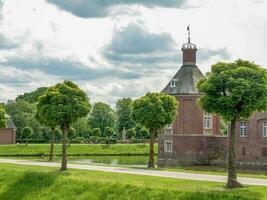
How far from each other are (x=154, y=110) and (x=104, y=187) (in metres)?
15.3

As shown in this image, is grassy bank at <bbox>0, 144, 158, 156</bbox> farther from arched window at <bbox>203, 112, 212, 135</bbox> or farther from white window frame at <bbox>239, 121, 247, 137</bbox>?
white window frame at <bbox>239, 121, 247, 137</bbox>

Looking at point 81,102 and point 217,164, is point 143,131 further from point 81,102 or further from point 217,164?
point 81,102

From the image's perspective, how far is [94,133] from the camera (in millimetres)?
87562

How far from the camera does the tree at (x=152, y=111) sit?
118 ft

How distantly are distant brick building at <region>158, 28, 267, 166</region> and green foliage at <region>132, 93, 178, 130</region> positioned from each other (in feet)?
54.3

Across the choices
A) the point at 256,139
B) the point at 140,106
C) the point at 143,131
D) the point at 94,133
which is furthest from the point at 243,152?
the point at 94,133

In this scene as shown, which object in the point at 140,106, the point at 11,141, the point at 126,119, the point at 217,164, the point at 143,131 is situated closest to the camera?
the point at 140,106

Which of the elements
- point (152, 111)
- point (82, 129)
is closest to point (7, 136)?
point (82, 129)

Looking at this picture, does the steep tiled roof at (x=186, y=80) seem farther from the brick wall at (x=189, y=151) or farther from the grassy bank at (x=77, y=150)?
the grassy bank at (x=77, y=150)

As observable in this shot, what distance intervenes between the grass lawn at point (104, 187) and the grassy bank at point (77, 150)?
3297cm

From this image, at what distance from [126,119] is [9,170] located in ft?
267

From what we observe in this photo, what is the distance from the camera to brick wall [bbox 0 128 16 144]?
77.5 m

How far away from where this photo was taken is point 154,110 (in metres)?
36.1

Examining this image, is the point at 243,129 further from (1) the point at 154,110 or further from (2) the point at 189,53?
(1) the point at 154,110
